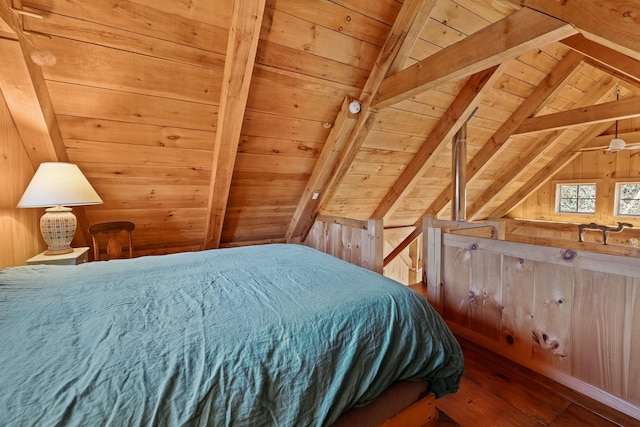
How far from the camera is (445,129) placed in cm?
293

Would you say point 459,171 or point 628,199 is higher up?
point 459,171

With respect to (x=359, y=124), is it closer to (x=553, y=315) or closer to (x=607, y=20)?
(x=607, y=20)

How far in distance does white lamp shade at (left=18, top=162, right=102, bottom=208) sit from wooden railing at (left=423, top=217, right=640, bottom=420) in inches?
94.2

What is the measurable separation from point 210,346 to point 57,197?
163 cm

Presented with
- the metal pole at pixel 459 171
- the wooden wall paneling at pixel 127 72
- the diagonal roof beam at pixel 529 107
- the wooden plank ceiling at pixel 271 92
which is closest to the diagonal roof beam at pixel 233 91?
the wooden plank ceiling at pixel 271 92

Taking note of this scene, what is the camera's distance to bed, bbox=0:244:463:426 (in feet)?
2.17

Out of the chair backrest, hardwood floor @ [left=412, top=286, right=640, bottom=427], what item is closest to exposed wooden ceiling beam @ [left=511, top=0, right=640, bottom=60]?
hardwood floor @ [left=412, top=286, right=640, bottom=427]

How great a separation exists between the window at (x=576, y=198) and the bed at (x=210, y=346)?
5092 mm

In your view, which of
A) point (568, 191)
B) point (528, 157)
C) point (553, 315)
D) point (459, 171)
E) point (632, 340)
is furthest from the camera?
point (568, 191)

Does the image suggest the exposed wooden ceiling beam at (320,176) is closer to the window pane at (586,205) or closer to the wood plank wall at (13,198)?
the wood plank wall at (13,198)

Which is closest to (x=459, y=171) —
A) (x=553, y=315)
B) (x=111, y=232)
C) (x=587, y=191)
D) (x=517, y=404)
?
(x=553, y=315)

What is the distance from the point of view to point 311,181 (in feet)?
9.59

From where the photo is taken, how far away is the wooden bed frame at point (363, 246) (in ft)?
3.86

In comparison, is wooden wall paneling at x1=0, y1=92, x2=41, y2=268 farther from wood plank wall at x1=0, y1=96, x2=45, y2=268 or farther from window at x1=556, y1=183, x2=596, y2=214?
window at x1=556, y1=183, x2=596, y2=214
